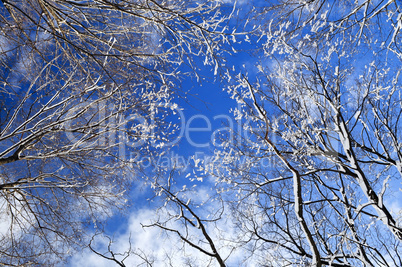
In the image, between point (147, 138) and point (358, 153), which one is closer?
point (147, 138)

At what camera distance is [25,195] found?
5090 millimetres

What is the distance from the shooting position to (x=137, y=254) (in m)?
6.53

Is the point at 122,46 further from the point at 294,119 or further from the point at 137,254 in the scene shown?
the point at 137,254

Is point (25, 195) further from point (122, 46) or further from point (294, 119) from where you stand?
point (294, 119)

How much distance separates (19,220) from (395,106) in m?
8.55

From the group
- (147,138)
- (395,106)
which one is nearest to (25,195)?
(147,138)

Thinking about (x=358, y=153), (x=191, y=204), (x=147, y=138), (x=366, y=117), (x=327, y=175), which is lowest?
(x=191, y=204)

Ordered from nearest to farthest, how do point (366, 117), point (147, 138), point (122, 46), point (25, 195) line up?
point (122, 46) → point (147, 138) → point (25, 195) → point (366, 117)

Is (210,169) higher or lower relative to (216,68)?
higher

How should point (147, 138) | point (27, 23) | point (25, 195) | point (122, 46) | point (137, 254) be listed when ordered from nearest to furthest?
point (27, 23)
point (122, 46)
point (147, 138)
point (25, 195)
point (137, 254)

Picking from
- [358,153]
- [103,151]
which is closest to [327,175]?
[358,153]

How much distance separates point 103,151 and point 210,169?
2432mm

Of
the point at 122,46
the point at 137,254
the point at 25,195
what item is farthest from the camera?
the point at 137,254

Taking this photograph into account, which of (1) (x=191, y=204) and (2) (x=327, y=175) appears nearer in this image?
(1) (x=191, y=204)
